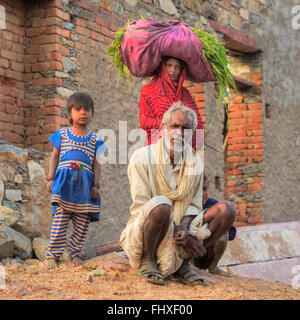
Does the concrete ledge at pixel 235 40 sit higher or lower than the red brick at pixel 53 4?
higher

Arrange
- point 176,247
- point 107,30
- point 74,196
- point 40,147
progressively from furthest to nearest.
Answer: point 107,30 → point 40,147 → point 74,196 → point 176,247

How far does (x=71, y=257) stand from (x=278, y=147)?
20.6 ft

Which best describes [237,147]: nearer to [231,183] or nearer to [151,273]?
[231,183]

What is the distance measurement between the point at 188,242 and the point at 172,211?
0.22m

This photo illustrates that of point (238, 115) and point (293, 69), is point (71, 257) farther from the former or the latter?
point (293, 69)

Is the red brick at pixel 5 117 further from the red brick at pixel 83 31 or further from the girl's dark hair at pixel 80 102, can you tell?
the girl's dark hair at pixel 80 102

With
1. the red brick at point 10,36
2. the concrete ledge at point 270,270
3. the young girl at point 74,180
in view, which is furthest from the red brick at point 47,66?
the concrete ledge at point 270,270

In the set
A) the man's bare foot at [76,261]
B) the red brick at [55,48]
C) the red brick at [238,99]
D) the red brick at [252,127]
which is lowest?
the man's bare foot at [76,261]

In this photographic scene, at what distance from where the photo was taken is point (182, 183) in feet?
12.7

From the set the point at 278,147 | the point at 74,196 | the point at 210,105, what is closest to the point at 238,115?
the point at 278,147

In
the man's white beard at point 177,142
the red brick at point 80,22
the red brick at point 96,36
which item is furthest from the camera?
the red brick at point 96,36

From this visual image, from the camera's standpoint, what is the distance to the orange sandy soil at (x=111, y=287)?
333cm

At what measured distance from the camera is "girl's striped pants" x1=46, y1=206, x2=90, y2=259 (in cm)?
443

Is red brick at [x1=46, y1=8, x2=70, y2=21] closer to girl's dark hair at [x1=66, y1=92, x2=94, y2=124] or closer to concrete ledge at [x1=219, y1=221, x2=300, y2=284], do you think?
girl's dark hair at [x1=66, y1=92, x2=94, y2=124]
